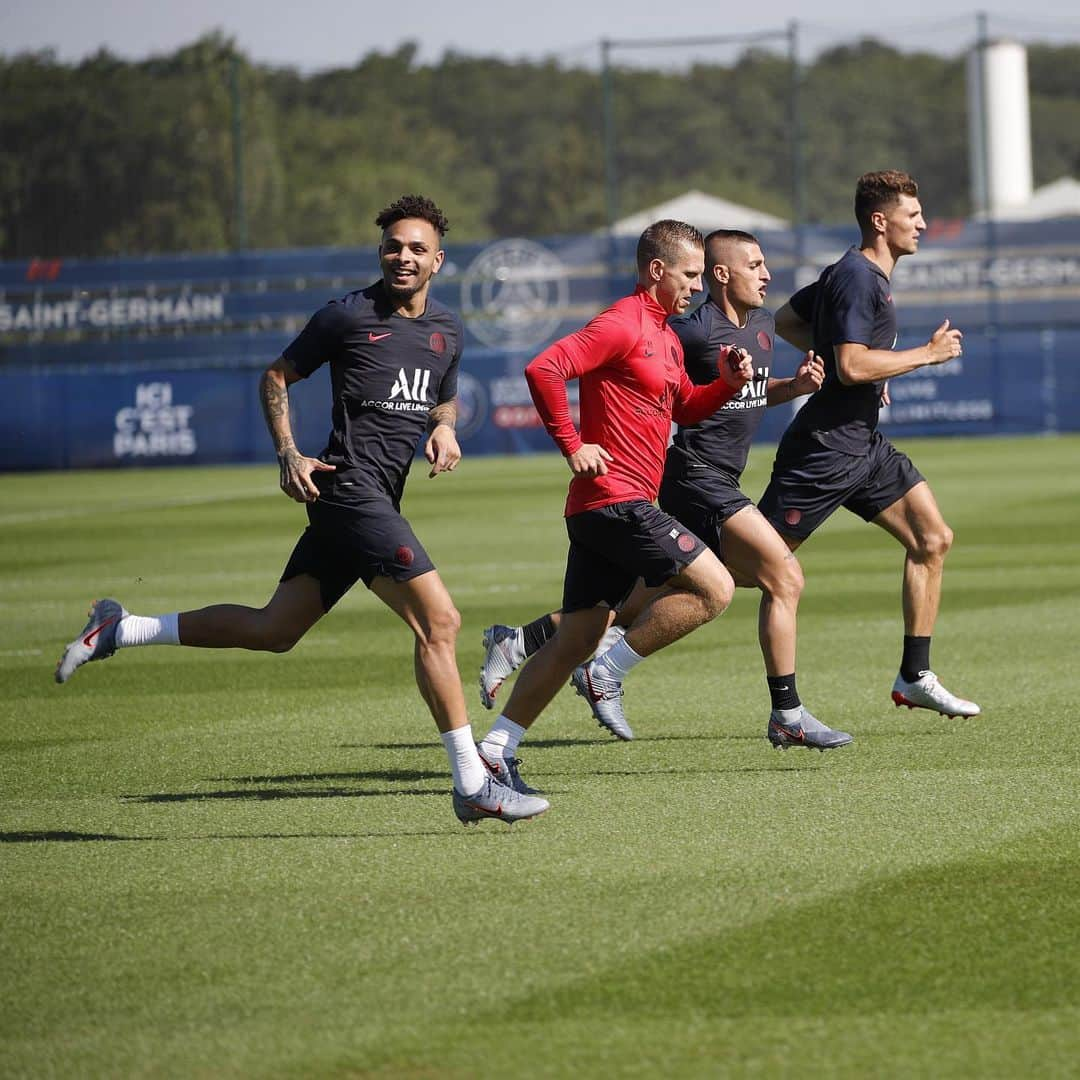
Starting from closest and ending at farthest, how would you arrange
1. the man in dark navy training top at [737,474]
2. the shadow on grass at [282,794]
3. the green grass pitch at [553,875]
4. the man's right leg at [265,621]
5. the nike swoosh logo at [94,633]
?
the green grass pitch at [553,875], the man's right leg at [265,621], the shadow on grass at [282,794], the nike swoosh logo at [94,633], the man in dark navy training top at [737,474]

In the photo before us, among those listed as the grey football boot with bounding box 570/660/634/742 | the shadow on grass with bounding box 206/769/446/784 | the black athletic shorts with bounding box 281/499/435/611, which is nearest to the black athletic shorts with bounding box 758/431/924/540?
the grey football boot with bounding box 570/660/634/742

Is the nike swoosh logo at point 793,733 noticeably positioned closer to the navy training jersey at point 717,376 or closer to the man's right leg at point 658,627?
the man's right leg at point 658,627

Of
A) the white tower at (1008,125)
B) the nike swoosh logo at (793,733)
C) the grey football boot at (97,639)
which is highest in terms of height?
the white tower at (1008,125)

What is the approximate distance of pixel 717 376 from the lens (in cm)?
885

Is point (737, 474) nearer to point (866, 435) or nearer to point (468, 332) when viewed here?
point (866, 435)

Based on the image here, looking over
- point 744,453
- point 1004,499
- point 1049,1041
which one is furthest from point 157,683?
point 1004,499

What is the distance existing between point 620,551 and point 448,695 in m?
0.93

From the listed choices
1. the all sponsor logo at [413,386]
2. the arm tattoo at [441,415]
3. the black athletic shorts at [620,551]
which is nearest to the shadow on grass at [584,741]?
the black athletic shorts at [620,551]

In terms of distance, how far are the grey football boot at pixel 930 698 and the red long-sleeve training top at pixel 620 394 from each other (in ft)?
6.40

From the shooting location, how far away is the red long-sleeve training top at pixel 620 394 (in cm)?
731

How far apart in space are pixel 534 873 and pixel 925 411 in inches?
1230

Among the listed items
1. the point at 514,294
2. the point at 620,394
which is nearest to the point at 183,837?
the point at 620,394

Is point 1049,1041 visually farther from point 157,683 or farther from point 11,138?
point 11,138

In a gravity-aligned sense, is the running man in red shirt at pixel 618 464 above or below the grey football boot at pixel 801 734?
above
